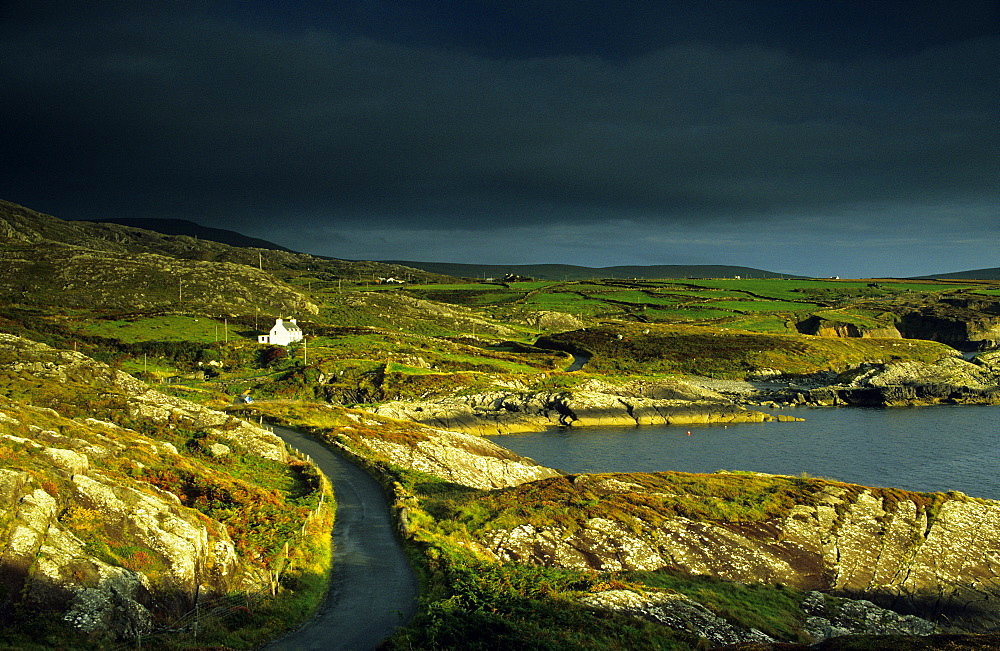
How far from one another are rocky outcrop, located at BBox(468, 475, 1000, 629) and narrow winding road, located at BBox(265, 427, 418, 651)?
4.41 metres

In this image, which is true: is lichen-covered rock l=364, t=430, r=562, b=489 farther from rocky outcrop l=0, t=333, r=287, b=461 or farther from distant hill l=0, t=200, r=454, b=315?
distant hill l=0, t=200, r=454, b=315

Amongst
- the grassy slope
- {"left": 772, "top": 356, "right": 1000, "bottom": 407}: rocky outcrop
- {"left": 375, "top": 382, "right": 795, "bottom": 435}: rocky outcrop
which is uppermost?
the grassy slope

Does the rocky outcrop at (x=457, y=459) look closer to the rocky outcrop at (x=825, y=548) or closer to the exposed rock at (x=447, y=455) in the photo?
the exposed rock at (x=447, y=455)

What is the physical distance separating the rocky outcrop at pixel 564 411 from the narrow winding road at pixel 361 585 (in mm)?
45872

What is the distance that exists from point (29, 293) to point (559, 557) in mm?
151175

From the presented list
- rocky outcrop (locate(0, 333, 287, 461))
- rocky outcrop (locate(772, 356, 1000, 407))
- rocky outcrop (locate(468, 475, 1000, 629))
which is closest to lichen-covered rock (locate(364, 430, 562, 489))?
rocky outcrop (locate(0, 333, 287, 461))

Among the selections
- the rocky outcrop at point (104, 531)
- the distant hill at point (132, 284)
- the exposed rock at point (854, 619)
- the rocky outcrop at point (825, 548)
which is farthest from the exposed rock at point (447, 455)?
the distant hill at point (132, 284)

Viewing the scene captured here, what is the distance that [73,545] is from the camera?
15250 millimetres

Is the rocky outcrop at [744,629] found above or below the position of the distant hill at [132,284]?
below

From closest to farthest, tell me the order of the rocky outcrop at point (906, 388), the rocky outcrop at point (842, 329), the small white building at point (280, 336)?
the rocky outcrop at point (906, 388)
the small white building at point (280, 336)
the rocky outcrop at point (842, 329)

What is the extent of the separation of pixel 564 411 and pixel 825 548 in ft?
185

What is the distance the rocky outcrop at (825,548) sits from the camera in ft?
88.4

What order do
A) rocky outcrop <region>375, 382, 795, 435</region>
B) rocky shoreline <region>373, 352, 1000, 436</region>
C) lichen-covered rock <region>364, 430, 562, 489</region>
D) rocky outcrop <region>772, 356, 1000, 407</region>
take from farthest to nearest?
rocky outcrop <region>772, 356, 1000, 407</region> → rocky shoreline <region>373, 352, 1000, 436</region> → rocky outcrop <region>375, 382, 795, 435</region> → lichen-covered rock <region>364, 430, 562, 489</region>

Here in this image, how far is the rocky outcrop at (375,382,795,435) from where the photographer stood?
267 ft
